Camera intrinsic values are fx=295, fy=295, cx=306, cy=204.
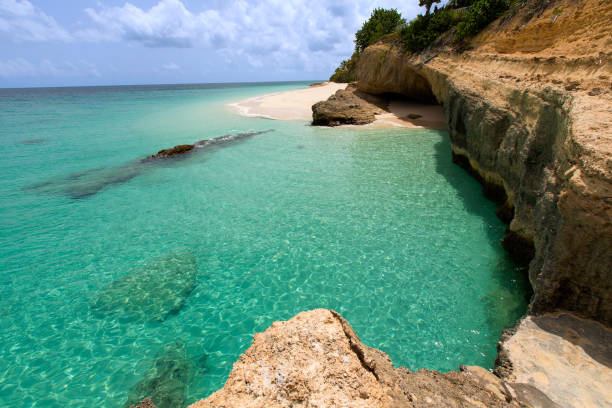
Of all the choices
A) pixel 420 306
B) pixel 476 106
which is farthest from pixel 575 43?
pixel 420 306

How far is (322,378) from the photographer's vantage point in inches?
98.9

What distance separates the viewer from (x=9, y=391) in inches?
185

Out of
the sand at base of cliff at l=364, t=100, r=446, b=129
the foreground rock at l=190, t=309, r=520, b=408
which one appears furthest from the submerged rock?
the sand at base of cliff at l=364, t=100, r=446, b=129

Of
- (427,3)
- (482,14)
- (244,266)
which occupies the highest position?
(427,3)

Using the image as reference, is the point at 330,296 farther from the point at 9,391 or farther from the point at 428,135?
the point at 428,135

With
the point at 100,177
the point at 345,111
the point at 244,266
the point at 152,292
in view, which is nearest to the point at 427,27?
the point at 345,111

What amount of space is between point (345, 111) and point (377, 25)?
11596 millimetres

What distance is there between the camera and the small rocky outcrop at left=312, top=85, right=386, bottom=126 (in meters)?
24.2

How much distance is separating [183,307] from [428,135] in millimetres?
17591

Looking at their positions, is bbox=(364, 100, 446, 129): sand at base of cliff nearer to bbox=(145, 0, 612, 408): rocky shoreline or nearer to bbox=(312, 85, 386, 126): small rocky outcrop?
bbox=(312, 85, 386, 126): small rocky outcrop

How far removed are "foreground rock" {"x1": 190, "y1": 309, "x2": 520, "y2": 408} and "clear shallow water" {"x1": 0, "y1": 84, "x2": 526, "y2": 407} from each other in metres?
2.22

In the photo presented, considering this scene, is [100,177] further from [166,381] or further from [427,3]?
[427,3]

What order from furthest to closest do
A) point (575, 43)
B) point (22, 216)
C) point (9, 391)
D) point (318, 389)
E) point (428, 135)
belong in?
1. point (428, 135)
2. point (22, 216)
3. point (575, 43)
4. point (9, 391)
5. point (318, 389)

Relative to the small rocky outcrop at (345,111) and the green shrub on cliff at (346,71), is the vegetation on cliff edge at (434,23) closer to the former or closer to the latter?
the small rocky outcrop at (345,111)
